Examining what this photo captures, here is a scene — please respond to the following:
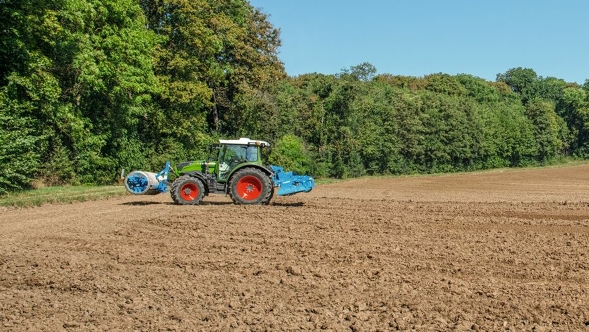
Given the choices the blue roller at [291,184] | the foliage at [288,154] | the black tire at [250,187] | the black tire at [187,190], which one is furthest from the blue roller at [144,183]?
the foliage at [288,154]

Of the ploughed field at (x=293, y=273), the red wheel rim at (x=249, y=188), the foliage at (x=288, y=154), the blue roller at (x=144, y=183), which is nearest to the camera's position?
the ploughed field at (x=293, y=273)

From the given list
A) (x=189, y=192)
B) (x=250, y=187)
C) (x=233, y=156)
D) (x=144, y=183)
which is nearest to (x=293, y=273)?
(x=250, y=187)

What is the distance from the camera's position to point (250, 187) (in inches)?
625

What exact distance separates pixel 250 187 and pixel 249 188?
41 mm

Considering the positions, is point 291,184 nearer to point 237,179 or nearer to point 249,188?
point 249,188

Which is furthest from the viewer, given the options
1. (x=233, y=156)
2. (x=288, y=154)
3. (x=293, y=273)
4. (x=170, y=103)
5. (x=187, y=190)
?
(x=288, y=154)

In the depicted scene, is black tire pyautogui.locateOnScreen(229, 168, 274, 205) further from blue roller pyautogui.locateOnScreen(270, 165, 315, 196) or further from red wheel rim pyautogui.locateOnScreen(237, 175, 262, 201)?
blue roller pyautogui.locateOnScreen(270, 165, 315, 196)

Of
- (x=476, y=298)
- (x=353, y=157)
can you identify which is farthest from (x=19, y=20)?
(x=353, y=157)

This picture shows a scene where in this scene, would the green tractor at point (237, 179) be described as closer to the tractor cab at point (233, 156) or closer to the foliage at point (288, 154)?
the tractor cab at point (233, 156)

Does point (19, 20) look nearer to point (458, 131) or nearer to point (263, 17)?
point (263, 17)

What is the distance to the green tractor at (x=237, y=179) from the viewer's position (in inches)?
619

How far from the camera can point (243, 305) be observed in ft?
21.1

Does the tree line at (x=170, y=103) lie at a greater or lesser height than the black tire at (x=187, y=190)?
greater

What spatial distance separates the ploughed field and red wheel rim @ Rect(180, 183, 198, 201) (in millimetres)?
2514
